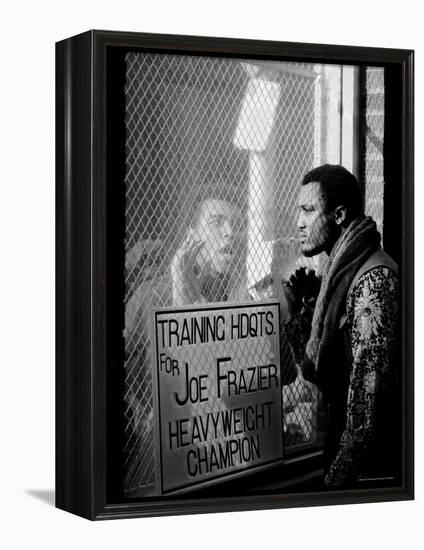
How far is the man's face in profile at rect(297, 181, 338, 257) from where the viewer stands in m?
7.02

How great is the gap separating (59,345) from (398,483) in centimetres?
175

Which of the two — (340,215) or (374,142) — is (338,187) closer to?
(340,215)

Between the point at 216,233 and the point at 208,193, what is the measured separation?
18 centimetres

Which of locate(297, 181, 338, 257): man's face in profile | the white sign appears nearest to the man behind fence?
locate(297, 181, 338, 257): man's face in profile

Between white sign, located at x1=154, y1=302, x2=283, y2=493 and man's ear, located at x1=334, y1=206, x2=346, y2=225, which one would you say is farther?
man's ear, located at x1=334, y1=206, x2=346, y2=225

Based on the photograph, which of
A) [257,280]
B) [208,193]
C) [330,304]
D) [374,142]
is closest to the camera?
[208,193]

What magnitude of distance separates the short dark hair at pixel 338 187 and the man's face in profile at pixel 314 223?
1.1 inches

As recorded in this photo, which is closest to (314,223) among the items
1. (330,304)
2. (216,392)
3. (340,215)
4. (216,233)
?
(340,215)

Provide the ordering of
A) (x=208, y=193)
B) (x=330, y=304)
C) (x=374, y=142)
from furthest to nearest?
(x=374, y=142) → (x=330, y=304) → (x=208, y=193)

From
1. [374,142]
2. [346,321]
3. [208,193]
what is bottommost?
[346,321]

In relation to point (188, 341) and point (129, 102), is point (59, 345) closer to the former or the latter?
point (188, 341)

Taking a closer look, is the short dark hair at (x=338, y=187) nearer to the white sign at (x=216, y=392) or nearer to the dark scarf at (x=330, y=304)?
the dark scarf at (x=330, y=304)

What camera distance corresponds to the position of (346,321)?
23.2 feet

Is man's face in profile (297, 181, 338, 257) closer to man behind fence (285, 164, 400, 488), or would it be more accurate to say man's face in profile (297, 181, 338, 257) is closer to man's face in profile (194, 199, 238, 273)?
man behind fence (285, 164, 400, 488)
